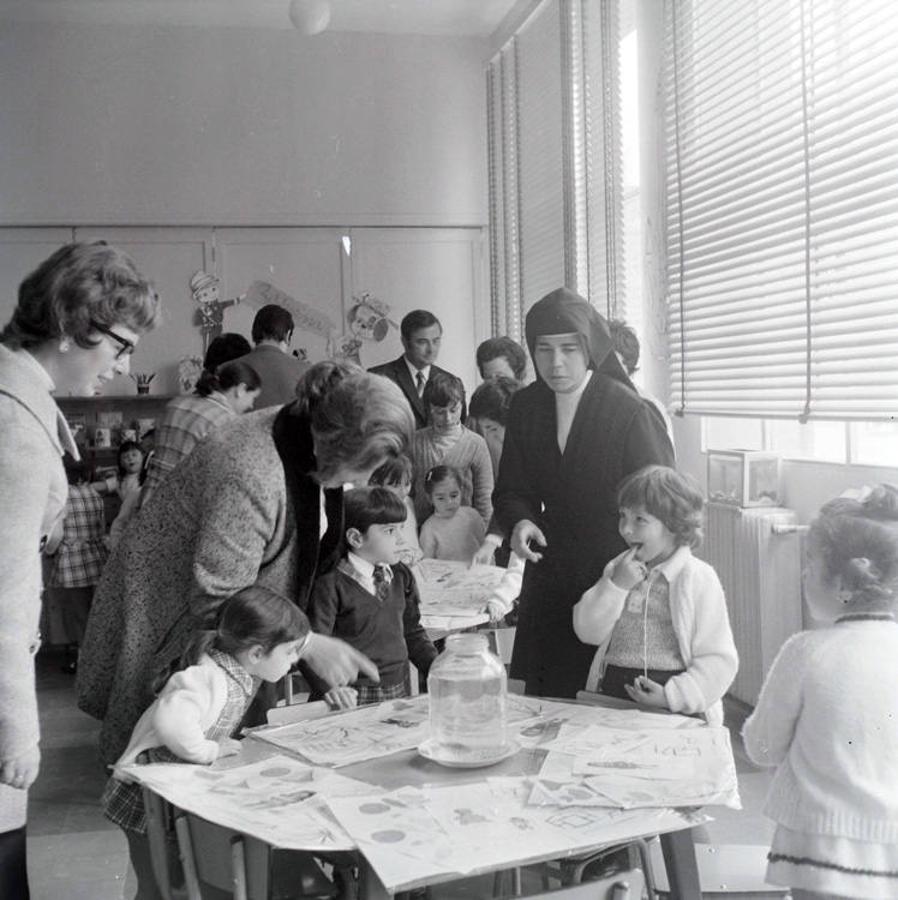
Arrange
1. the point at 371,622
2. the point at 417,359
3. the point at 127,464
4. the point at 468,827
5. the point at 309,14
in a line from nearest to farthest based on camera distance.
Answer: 1. the point at 468,827
2. the point at 371,622
3. the point at 417,359
4. the point at 309,14
5. the point at 127,464

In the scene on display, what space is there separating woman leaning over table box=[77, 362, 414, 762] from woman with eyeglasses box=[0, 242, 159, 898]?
0.37 m

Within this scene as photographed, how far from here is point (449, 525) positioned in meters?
4.61

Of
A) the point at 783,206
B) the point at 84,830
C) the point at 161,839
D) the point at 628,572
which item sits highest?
the point at 783,206

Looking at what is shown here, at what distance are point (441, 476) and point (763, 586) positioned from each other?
1.34m

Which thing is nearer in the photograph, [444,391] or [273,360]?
[444,391]

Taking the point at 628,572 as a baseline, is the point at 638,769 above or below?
below

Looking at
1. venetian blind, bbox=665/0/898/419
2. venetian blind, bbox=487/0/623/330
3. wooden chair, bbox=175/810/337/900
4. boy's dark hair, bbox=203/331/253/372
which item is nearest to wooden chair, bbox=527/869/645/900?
wooden chair, bbox=175/810/337/900

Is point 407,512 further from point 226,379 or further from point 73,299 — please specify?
point 73,299

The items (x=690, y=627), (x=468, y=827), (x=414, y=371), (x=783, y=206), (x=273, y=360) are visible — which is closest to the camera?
(x=468, y=827)

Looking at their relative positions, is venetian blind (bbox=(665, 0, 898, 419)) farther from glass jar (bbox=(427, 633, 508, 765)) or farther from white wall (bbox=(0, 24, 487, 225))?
white wall (bbox=(0, 24, 487, 225))

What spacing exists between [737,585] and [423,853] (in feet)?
10.1

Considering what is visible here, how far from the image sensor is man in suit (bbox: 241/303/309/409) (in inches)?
195

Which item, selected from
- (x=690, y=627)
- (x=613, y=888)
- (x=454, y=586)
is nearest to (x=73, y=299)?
(x=613, y=888)

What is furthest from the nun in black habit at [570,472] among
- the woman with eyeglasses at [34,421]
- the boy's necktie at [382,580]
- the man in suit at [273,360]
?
the man in suit at [273,360]
